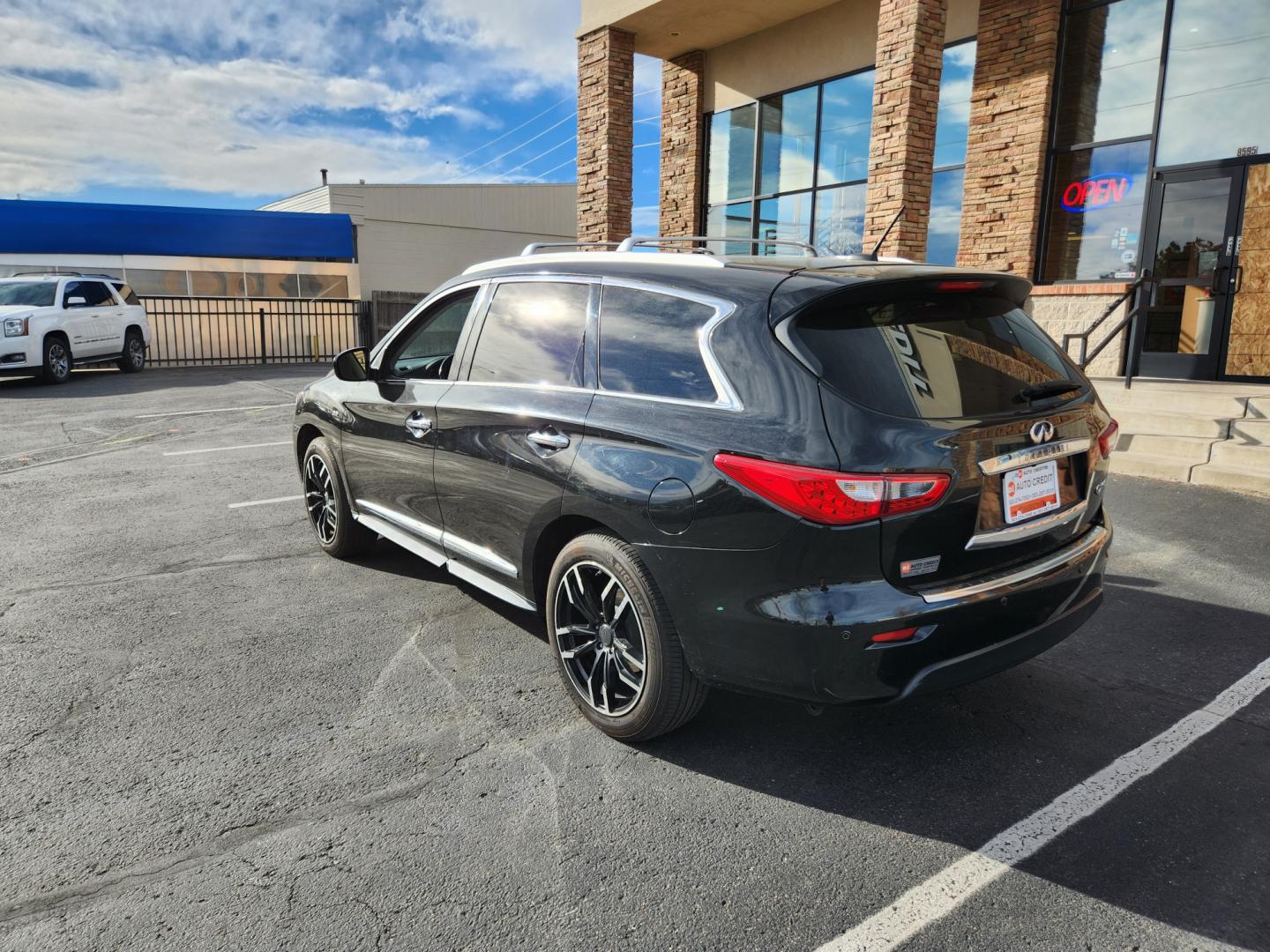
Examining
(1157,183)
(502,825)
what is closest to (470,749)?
(502,825)

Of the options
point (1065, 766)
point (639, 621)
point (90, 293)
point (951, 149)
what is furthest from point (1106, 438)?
point (90, 293)

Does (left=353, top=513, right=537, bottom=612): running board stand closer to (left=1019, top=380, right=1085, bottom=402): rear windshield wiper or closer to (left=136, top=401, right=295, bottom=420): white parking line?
(left=1019, top=380, right=1085, bottom=402): rear windshield wiper

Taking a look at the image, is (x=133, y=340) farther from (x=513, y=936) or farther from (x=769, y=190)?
(x=513, y=936)

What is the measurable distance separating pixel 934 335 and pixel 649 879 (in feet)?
6.50

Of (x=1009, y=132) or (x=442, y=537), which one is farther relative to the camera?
(x=1009, y=132)

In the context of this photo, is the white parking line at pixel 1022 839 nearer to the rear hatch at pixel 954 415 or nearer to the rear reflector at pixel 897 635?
the rear reflector at pixel 897 635

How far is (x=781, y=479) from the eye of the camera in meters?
2.64

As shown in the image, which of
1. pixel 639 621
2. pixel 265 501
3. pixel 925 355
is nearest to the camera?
pixel 925 355

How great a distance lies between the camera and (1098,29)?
1112cm

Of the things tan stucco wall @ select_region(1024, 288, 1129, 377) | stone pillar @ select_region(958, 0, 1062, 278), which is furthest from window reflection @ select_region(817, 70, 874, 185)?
tan stucco wall @ select_region(1024, 288, 1129, 377)

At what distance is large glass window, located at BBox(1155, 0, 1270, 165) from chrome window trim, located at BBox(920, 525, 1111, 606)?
9554 mm

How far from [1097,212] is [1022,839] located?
35.9 feet

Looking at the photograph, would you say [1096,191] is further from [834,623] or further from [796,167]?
[834,623]

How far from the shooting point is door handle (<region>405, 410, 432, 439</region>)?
4219 mm
